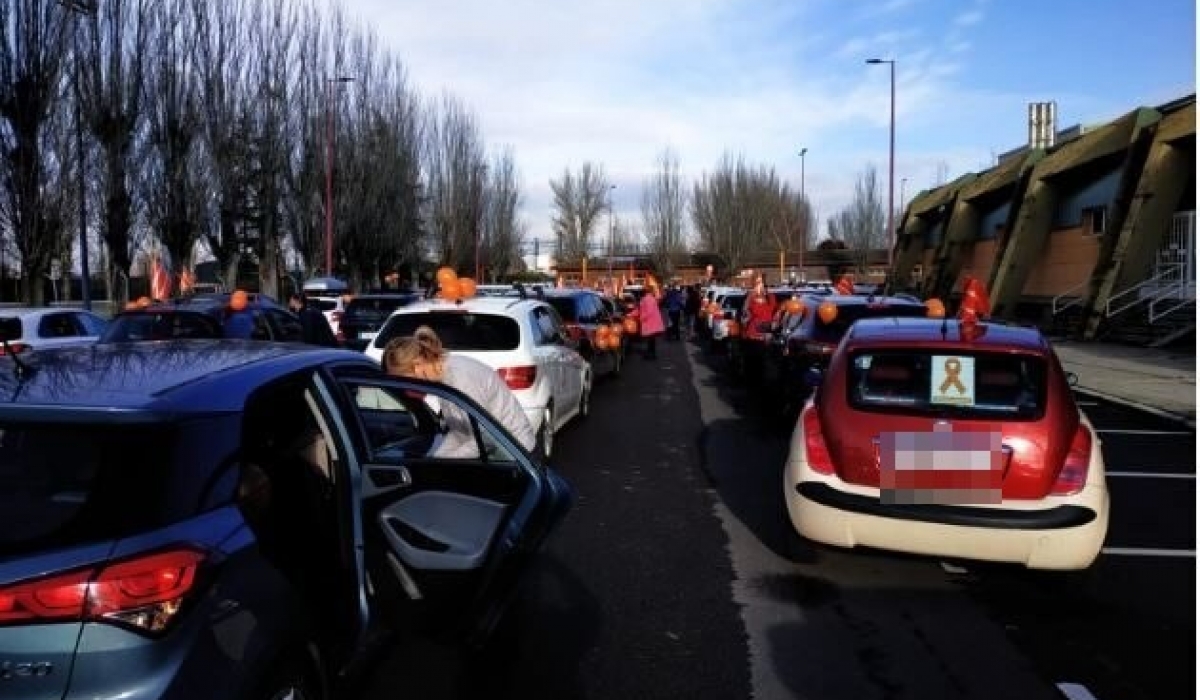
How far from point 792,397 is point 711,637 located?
283 inches

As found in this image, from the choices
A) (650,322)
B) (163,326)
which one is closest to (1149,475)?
(163,326)

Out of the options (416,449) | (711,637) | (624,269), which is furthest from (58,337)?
(624,269)

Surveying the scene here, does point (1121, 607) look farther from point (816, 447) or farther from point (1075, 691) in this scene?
point (816, 447)

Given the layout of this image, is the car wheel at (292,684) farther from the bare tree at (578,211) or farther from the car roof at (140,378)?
the bare tree at (578,211)

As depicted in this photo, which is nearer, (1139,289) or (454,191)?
(1139,289)

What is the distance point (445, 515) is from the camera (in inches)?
166

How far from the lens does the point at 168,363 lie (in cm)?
321

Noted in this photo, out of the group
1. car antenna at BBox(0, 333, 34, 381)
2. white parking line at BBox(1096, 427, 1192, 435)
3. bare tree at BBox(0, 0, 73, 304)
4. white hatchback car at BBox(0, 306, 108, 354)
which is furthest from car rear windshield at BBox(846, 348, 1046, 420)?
bare tree at BBox(0, 0, 73, 304)

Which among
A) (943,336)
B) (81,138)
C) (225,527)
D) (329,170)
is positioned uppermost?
(329,170)

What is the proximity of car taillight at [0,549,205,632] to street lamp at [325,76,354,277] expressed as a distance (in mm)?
34066

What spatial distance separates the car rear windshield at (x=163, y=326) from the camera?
1230 centimetres

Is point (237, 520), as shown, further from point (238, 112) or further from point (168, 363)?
point (238, 112)

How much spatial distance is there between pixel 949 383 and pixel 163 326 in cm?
961

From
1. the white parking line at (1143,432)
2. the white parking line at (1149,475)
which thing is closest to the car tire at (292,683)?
the white parking line at (1149,475)
